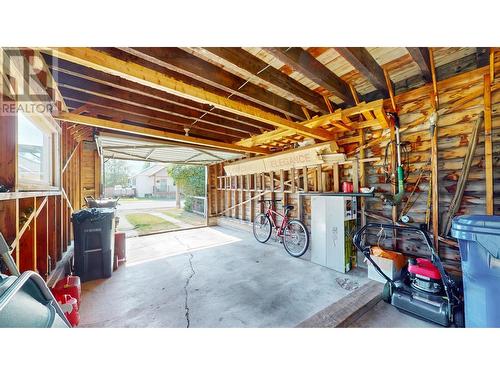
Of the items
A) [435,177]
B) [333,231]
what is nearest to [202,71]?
[333,231]

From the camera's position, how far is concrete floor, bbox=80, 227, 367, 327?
226 cm

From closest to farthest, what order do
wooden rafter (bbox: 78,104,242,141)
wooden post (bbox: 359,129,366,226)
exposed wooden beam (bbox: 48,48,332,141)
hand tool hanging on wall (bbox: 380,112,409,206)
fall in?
exposed wooden beam (bbox: 48,48,332,141) < hand tool hanging on wall (bbox: 380,112,409,206) < wooden rafter (bbox: 78,104,242,141) < wooden post (bbox: 359,129,366,226)

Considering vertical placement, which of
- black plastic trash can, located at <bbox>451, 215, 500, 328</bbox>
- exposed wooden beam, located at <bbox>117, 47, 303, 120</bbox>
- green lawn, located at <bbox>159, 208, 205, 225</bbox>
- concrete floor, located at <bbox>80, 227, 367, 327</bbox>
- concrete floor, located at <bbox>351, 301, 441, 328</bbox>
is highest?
exposed wooden beam, located at <bbox>117, 47, 303, 120</bbox>

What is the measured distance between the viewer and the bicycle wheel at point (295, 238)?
4402 millimetres

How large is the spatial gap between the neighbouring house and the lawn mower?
2585 centimetres

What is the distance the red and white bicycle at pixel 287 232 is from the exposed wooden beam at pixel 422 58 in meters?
3.19

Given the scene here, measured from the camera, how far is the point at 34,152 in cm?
261

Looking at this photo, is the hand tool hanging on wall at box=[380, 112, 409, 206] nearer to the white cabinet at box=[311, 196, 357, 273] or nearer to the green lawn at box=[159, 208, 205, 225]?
the white cabinet at box=[311, 196, 357, 273]

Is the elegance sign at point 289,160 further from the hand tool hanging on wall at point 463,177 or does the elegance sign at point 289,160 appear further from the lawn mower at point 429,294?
the lawn mower at point 429,294

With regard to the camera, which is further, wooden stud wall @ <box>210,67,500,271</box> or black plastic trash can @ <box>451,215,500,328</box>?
wooden stud wall @ <box>210,67,500,271</box>

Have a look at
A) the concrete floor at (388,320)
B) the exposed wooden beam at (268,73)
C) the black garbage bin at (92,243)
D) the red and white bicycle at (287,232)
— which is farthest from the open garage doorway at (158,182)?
the concrete floor at (388,320)

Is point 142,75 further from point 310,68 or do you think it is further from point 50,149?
point 50,149

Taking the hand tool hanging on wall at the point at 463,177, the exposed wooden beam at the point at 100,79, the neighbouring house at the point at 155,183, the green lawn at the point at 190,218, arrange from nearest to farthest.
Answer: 1. the exposed wooden beam at the point at 100,79
2. the hand tool hanging on wall at the point at 463,177
3. the green lawn at the point at 190,218
4. the neighbouring house at the point at 155,183

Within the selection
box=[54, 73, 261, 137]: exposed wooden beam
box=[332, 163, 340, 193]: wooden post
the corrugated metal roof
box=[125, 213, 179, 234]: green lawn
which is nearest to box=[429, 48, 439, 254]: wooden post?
box=[332, 163, 340, 193]: wooden post
